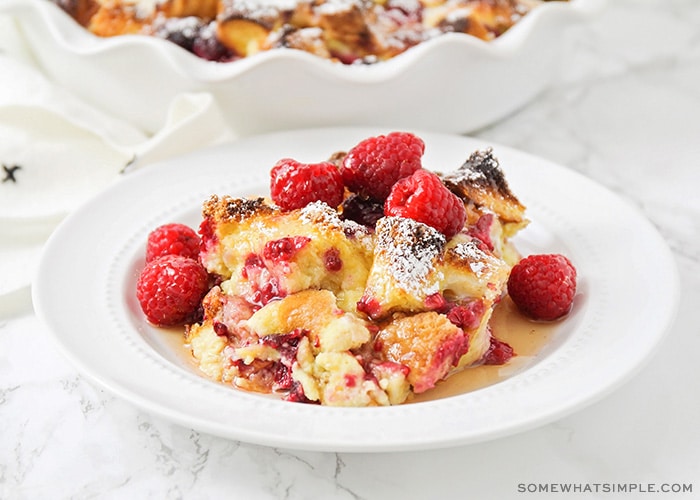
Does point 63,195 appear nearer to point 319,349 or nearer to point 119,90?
point 119,90

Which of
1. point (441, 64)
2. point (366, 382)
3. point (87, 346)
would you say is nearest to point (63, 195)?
point (87, 346)

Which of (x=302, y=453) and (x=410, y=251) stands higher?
(x=410, y=251)

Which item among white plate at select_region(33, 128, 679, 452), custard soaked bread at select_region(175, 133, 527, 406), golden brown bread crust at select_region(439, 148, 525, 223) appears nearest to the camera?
white plate at select_region(33, 128, 679, 452)

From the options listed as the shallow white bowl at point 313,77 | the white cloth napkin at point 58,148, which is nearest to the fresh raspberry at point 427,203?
the shallow white bowl at point 313,77

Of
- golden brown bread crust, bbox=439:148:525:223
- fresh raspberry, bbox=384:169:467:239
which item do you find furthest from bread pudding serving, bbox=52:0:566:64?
fresh raspberry, bbox=384:169:467:239

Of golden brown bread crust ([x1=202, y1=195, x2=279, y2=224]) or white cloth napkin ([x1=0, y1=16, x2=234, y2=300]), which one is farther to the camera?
white cloth napkin ([x1=0, y1=16, x2=234, y2=300])

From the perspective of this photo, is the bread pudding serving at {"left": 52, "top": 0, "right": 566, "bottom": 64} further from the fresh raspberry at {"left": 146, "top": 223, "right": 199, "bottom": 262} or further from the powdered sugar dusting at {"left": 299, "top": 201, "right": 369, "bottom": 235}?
the powdered sugar dusting at {"left": 299, "top": 201, "right": 369, "bottom": 235}

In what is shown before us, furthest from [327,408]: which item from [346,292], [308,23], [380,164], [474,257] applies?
[308,23]

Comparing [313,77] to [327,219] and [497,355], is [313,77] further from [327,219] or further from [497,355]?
[497,355]
